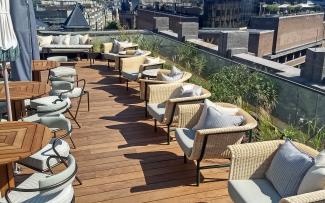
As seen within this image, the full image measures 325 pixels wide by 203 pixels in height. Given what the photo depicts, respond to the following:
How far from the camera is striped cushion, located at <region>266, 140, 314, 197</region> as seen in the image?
2900 mm

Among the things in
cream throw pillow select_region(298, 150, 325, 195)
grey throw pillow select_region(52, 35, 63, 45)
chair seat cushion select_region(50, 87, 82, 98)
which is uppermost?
grey throw pillow select_region(52, 35, 63, 45)

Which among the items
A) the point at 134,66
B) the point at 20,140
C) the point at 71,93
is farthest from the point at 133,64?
the point at 20,140

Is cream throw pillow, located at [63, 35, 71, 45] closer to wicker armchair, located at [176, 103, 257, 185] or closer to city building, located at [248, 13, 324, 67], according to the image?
wicker armchair, located at [176, 103, 257, 185]

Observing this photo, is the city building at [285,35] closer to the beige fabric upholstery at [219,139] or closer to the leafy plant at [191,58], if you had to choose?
the leafy plant at [191,58]

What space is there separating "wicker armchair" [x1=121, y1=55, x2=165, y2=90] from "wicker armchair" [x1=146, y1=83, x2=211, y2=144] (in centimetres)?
199

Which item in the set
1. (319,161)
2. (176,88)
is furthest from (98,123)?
(319,161)

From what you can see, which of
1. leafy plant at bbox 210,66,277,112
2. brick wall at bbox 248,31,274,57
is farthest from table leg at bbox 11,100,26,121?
brick wall at bbox 248,31,274,57

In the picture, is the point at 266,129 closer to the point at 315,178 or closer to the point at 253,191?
the point at 253,191

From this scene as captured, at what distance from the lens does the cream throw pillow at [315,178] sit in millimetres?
2680

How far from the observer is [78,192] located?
3.86m

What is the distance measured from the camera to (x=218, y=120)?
4152 mm

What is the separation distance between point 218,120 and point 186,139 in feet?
1.46

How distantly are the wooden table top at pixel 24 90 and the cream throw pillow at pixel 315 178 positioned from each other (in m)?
3.45

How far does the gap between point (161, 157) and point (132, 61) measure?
157 inches
